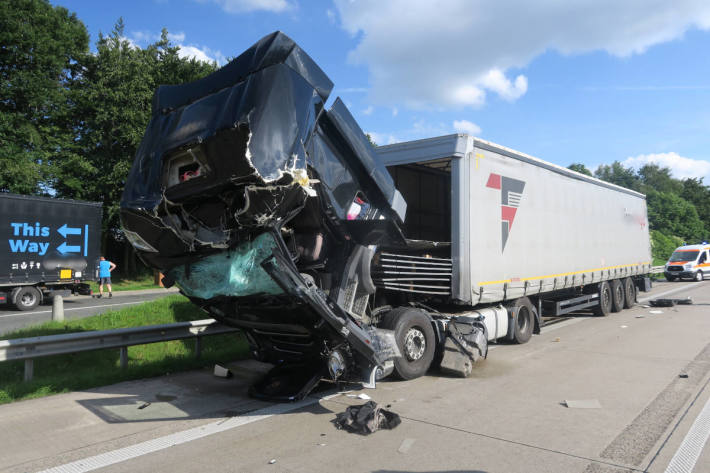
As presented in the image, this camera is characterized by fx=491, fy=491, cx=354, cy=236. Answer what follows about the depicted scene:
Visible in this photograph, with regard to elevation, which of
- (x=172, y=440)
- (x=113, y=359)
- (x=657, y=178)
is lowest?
(x=172, y=440)

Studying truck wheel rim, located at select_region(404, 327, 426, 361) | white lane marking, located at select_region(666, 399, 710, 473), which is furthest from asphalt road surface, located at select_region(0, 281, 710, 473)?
truck wheel rim, located at select_region(404, 327, 426, 361)

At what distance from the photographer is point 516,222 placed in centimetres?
895

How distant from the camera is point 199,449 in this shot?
14.0ft

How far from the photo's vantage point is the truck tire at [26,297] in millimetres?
15602

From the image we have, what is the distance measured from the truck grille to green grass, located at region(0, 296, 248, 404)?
3.06 metres

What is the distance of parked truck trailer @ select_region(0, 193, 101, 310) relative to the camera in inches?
615

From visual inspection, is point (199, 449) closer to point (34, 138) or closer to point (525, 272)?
point (525, 272)

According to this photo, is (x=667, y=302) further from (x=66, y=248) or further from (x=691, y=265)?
(x=66, y=248)

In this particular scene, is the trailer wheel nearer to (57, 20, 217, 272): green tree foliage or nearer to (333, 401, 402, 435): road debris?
(333, 401, 402, 435): road debris

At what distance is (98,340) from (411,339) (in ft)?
13.6

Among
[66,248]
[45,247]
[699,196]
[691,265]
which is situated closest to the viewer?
[45,247]

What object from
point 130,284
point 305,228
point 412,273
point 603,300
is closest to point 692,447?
point 412,273

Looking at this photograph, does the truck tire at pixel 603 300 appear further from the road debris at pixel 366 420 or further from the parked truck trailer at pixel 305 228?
the road debris at pixel 366 420

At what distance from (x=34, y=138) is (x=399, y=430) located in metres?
26.6
